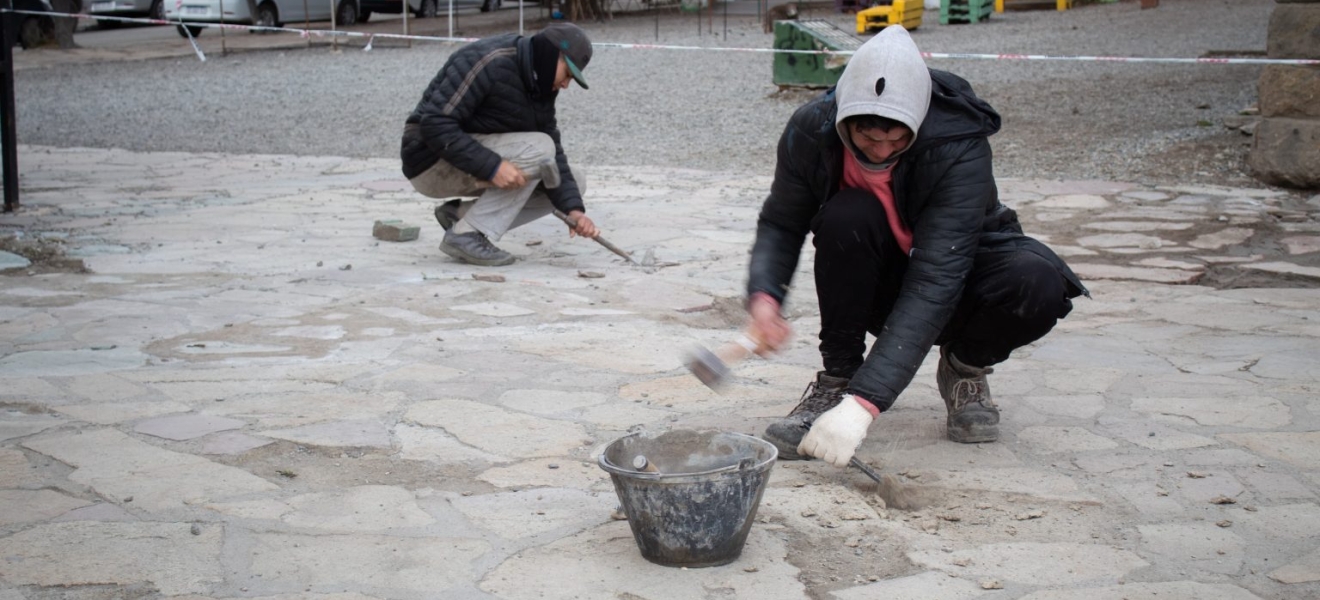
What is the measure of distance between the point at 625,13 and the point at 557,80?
63.5 ft

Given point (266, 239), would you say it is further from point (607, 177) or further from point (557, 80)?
point (607, 177)

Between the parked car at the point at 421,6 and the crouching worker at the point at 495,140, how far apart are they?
750 inches

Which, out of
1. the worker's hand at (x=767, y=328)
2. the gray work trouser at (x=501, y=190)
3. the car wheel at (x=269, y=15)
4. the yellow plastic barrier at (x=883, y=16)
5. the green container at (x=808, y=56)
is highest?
the car wheel at (x=269, y=15)

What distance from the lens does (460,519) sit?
2.90 metres

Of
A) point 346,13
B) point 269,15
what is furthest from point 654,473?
point 346,13

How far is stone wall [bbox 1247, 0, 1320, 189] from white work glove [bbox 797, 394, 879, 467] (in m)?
5.92

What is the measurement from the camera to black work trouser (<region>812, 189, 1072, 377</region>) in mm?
3127

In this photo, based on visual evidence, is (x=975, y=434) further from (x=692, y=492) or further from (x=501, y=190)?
(x=501, y=190)

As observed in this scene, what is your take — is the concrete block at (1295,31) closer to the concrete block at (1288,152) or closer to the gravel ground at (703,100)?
the concrete block at (1288,152)

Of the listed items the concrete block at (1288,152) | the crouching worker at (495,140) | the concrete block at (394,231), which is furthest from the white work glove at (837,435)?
the concrete block at (1288,152)

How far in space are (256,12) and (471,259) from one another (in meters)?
17.5

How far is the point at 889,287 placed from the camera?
331 centimetres

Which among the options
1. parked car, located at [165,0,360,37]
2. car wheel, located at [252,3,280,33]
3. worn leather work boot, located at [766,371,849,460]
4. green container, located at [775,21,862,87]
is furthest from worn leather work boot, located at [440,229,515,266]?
car wheel, located at [252,3,280,33]

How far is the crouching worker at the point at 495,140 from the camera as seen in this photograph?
555 centimetres
